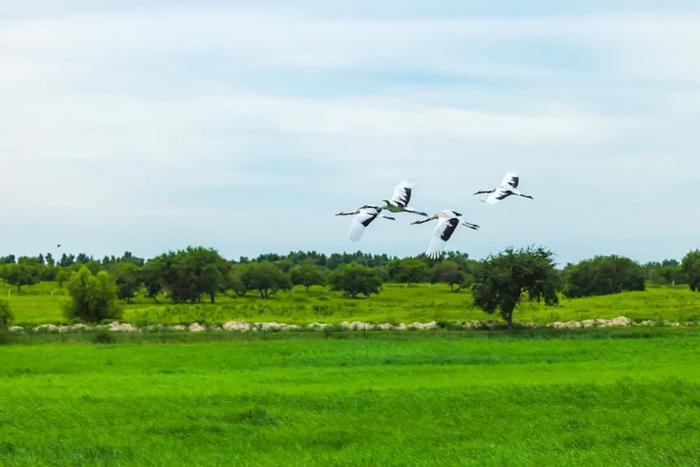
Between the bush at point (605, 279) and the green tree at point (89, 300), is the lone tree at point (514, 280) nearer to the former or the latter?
the green tree at point (89, 300)

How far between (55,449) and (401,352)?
20.4 m

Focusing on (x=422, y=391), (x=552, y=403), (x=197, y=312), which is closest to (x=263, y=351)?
(x=422, y=391)

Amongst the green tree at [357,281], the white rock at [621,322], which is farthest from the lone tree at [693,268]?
the white rock at [621,322]

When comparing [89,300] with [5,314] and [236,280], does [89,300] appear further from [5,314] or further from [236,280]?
[236,280]

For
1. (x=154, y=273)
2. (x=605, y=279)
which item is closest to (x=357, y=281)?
(x=154, y=273)

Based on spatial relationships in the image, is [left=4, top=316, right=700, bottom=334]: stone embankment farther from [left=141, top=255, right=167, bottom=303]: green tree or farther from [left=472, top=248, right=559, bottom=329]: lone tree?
[left=141, top=255, right=167, bottom=303]: green tree

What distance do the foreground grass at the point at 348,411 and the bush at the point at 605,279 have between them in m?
72.0

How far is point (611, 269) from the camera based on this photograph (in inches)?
4055

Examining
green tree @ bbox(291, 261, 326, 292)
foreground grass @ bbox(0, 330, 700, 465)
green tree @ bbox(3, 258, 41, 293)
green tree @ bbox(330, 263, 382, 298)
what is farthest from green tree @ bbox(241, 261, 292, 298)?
foreground grass @ bbox(0, 330, 700, 465)

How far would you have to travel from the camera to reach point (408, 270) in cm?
9744

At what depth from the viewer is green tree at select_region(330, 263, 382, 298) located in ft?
309

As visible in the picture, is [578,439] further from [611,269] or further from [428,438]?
[611,269]

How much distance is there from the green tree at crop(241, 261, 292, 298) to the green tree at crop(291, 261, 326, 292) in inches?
320

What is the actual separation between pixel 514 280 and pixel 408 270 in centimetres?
4391
